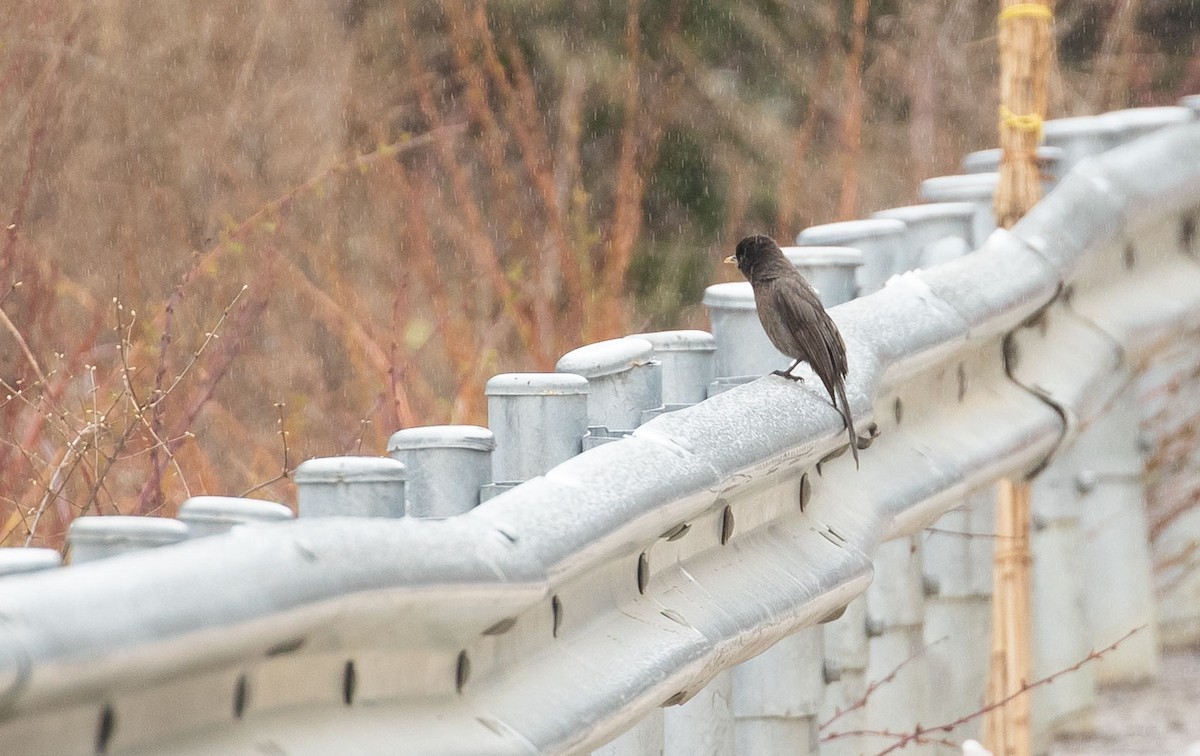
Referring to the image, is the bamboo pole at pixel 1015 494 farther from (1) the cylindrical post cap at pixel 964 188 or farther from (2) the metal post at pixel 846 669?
(2) the metal post at pixel 846 669

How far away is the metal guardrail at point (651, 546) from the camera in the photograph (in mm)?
1458

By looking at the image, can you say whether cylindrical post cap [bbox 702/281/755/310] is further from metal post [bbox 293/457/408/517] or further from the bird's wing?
metal post [bbox 293/457/408/517]

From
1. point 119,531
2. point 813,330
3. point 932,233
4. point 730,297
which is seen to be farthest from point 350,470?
point 932,233

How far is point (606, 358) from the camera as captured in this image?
2.79 m

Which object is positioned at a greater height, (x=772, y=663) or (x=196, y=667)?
(x=196, y=667)

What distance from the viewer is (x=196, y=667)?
1.45 meters

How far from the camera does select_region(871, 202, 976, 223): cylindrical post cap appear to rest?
13.7 ft

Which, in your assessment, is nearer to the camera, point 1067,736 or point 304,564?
point 304,564

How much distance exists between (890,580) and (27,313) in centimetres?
357

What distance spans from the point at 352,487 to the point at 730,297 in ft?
4.45

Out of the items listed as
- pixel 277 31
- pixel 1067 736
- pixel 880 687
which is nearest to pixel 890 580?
pixel 880 687

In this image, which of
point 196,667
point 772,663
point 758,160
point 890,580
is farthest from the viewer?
point 758,160

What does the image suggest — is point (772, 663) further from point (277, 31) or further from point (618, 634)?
point (277, 31)

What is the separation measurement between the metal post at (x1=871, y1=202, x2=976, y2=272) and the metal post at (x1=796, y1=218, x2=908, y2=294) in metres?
0.11
